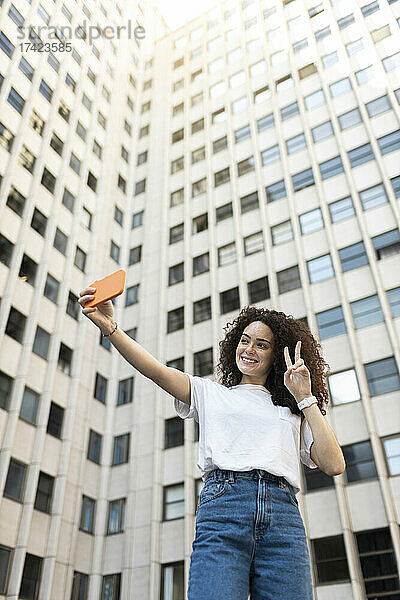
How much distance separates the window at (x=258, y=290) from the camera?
30906mm

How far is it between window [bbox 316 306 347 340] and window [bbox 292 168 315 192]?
877cm

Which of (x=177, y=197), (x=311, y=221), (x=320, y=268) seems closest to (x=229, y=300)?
(x=320, y=268)

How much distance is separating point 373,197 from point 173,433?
52.8 ft

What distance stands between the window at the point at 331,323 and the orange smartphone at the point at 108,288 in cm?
2440

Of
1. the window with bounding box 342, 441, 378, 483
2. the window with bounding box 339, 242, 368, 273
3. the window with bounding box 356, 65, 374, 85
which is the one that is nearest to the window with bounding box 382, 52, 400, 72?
the window with bounding box 356, 65, 374, 85

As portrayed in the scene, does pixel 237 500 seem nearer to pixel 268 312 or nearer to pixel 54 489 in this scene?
pixel 268 312

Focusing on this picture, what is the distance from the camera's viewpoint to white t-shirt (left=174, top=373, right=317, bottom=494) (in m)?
3.68

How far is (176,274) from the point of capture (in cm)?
3581

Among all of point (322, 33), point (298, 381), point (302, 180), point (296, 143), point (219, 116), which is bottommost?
point (298, 381)

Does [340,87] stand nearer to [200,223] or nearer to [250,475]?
[200,223]

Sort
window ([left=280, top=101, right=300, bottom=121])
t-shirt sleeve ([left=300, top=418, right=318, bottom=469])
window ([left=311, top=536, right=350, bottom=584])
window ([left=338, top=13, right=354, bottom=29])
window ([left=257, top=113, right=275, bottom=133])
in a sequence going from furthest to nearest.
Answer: window ([left=257, top=113, right=275, bottom=133]), window ([left=338, top=13, right=354, bottom=29]), window ([left=280, top=101, right=300, bottom=121]), window ([left=311, top=536, right=350, bottom=584]), t-shirt sleeve ([left=300, top=418, right=318, bottom=469])

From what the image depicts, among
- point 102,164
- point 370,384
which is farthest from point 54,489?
point 102,164

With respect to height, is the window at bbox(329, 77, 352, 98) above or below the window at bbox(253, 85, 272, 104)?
below

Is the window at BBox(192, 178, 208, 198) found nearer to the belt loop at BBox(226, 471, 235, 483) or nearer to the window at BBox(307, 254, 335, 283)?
the window at BBox(307, 254, 335, 283)
